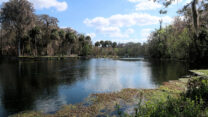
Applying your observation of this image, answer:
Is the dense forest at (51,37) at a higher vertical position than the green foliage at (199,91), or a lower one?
higher

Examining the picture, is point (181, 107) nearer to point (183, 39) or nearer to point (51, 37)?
point (183, 39)

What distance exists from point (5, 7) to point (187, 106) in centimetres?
3782

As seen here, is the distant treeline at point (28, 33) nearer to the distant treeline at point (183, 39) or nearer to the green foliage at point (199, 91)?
the distant treeline at point (183, 39)

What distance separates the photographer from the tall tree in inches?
1190

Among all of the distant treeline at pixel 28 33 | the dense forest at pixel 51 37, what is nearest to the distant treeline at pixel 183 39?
the dense forest at pixel 51 37

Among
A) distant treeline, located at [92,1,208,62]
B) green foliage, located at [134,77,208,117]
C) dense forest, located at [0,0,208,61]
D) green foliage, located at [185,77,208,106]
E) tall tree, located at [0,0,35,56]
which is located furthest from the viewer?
tall tree, located at [0,0,35,56]

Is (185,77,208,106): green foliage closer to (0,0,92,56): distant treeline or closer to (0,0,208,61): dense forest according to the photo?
(0,0,208,61): dense forest

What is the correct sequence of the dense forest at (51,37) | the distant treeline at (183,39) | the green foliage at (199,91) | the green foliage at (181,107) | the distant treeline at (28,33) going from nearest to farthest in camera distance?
the green foliage at (181,107)
the green foliage at (199,91)
the distant treeline at (183,39)
the dense forest at (51,37)
the distant treeline at (28,33)

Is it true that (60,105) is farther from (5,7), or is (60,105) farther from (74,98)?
(5,7)

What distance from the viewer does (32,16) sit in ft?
105

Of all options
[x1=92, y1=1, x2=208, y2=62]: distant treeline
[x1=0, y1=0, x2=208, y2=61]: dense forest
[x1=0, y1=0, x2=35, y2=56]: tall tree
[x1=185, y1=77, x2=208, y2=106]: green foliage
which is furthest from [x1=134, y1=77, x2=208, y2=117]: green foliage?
[x1=0, y1=0, x2=35, y2=56]: tall tree

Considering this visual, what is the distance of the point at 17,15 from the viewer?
30484mm

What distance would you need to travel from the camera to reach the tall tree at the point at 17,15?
3023 cm

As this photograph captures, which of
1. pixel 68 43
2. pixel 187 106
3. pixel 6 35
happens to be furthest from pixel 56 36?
pixel 187 106
